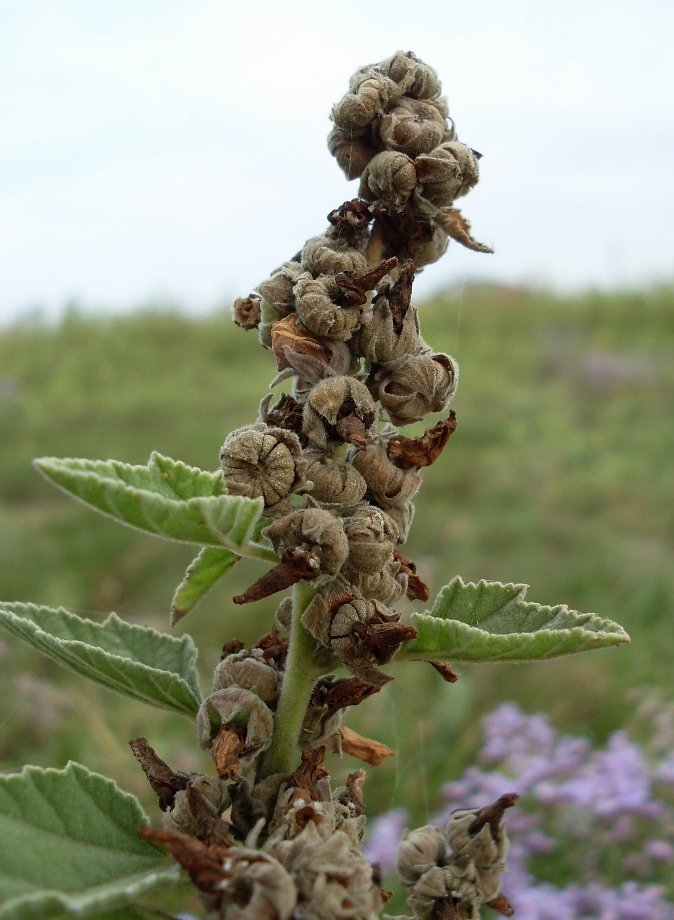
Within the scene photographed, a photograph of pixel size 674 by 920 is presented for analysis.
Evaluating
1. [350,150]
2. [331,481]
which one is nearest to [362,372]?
[331,481]

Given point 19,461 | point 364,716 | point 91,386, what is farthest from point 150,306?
point 364,716

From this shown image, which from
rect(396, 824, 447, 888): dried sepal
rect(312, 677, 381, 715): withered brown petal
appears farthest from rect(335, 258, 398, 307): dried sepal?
rect(396, 824, 447, 888): dried sepal

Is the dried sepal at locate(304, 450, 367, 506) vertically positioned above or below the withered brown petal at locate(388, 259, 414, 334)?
below

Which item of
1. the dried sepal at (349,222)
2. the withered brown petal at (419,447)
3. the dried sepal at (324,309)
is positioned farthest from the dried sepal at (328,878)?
the dried sepal at (349,222)

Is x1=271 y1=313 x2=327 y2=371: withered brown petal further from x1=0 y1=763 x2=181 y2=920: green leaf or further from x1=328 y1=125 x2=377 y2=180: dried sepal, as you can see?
x1=0 y1=763 x2=181 y2=920: green leaf

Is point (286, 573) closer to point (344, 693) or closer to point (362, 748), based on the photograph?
point (344, 693)
